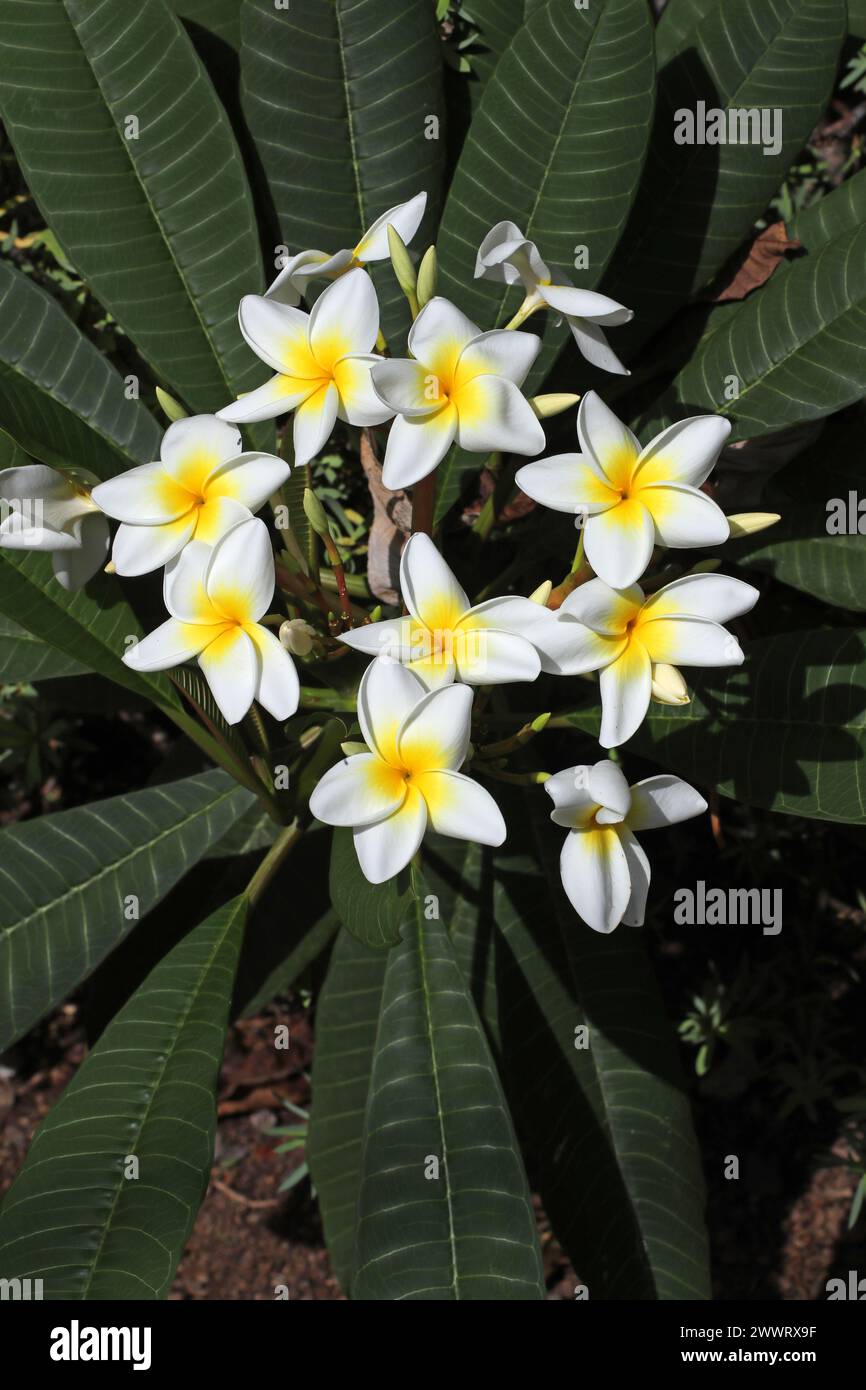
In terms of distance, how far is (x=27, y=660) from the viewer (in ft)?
5.03

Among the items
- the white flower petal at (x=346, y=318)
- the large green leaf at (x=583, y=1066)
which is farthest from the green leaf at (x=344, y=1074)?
the white flower petal at (x=346, y=318)

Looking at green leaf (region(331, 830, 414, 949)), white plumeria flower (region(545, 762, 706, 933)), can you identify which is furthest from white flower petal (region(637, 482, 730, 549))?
green leaf (region(331, 830, 414, 949))

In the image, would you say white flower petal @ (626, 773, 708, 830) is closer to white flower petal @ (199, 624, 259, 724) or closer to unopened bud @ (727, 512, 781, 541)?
unopened bud @ (727, 512, 781, 541)

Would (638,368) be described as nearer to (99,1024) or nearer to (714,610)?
(714,610)

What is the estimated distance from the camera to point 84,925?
131 cm

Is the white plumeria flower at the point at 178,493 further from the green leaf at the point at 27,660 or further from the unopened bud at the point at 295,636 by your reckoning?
the green leaf at the point at 27,660

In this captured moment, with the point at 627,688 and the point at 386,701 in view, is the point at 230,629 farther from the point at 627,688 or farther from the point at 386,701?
the point at 627,688

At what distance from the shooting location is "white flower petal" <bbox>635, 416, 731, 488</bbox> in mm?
1021

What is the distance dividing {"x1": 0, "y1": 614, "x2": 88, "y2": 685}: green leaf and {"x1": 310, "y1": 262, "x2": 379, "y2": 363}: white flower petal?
664 mm

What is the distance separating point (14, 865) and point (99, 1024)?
0.34m

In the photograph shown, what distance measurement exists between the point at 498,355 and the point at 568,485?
13cm

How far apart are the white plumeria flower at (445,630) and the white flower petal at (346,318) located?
0.62ft

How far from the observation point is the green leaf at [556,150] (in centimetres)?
131

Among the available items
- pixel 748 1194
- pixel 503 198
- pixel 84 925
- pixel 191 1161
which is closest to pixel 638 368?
pixel 503 198
